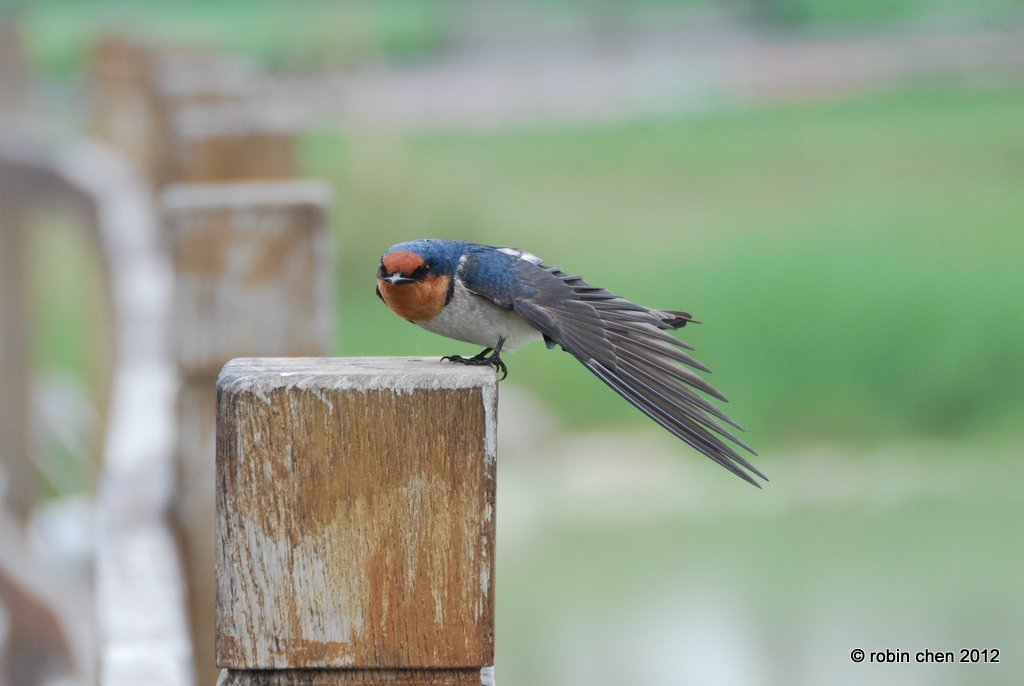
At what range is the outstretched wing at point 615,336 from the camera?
1.43 meters

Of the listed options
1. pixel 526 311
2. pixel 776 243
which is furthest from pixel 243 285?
pixel 776 243

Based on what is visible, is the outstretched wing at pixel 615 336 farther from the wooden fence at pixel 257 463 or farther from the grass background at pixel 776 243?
the grass background at pixel 776 243

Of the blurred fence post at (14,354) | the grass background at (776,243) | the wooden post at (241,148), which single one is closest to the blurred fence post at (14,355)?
the blurred fence post at (14,354)

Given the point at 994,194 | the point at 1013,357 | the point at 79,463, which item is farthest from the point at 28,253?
the point at 994,194

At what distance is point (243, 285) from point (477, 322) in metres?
0.68

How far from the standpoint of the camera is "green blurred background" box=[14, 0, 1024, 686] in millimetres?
6664

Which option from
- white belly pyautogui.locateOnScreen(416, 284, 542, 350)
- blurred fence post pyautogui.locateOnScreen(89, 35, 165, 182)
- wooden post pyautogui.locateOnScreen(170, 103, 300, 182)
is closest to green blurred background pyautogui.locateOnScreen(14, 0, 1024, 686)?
wooden post pyautogui.locateOnScreen(170, 103, 300, 182)

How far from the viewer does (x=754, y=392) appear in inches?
347

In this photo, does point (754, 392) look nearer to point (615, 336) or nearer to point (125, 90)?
point (125, 90)

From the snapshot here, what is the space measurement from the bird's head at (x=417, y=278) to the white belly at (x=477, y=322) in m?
0.02

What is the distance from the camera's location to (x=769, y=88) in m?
24.8

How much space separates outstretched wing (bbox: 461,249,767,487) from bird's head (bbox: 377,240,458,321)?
3 cm

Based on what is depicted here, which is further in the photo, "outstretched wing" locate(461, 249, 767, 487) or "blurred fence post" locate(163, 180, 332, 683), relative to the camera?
"blurred fence post" locate(163, 180, 332, 683)

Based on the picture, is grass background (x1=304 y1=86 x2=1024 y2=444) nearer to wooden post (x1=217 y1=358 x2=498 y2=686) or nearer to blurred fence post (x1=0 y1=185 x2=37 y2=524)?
blurred fence post (x1=0 y1=185 x2=37 y2=524)
